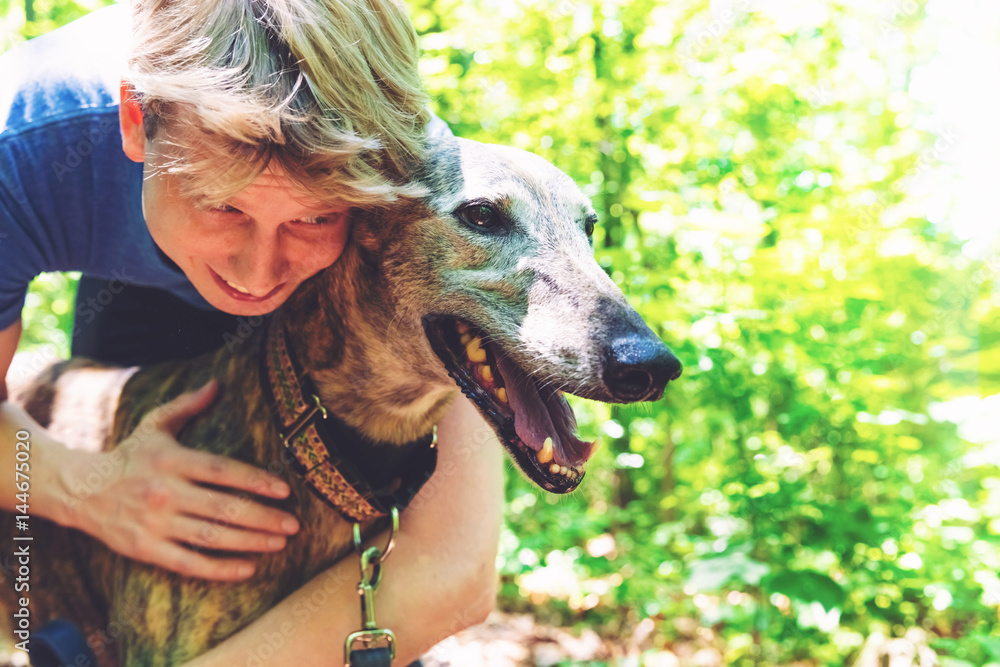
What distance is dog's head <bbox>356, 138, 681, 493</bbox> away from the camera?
4.59 feet

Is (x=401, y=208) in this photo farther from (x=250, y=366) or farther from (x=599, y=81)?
(x=599, y=81)

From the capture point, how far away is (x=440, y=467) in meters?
1.89

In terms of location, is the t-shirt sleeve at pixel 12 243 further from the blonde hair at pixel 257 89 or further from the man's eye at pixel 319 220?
the man's eye at pixel 319 220

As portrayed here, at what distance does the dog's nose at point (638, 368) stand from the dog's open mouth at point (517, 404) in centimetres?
16

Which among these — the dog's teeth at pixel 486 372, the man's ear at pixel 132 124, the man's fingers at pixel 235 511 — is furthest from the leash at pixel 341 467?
the man's ear at pixel 132 124

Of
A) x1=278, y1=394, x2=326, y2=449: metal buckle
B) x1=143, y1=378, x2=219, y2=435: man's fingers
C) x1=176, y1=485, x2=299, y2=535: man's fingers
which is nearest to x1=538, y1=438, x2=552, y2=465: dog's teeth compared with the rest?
x1=278, y1=394, x2=326, y2=449: metal buckle

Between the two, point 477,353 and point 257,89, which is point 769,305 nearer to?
point 477,353

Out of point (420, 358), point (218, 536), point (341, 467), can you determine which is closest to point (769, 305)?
point (420, 358)

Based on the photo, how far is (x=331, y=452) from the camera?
62.2 inches

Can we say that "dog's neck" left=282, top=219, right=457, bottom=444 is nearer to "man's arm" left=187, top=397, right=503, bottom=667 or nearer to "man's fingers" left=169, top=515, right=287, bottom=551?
"man's arm" left=187, top=397, right=503, bottom=667

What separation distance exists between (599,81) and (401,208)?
181 cm

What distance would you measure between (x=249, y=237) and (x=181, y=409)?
59 cm

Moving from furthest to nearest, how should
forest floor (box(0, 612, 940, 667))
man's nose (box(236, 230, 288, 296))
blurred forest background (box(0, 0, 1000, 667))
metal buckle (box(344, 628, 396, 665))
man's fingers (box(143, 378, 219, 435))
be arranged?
1. forest floor (box(0, 612, 940, 667))
2. blurred forest background (box(0, 0, 1000, 667))
3. man's fingers (box(143, 378, 219, 435))
4. metal buckle (box(344, 628, 396, 665))
5. man's nose (box(236, 230, 288, 296))

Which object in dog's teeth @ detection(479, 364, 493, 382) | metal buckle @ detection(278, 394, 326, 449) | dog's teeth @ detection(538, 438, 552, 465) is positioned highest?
dog's teeth @ detection(479, 364, 493, 382)
